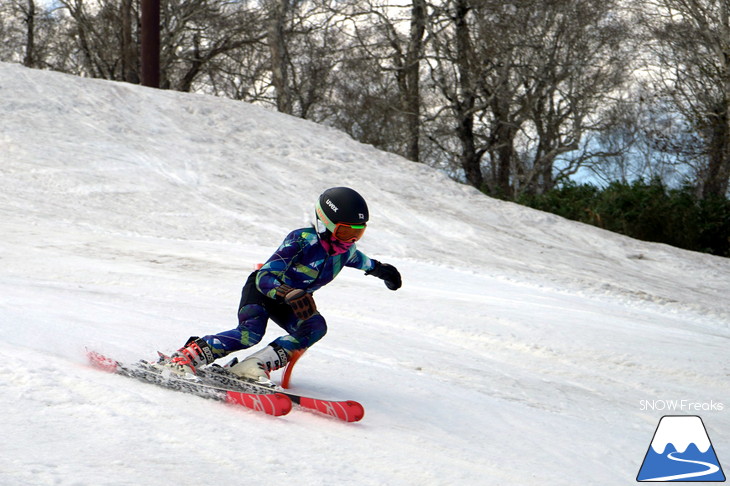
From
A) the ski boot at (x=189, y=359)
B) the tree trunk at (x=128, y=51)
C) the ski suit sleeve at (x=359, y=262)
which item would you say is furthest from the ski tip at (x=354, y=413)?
the tree trunk at (x=128, y=51)

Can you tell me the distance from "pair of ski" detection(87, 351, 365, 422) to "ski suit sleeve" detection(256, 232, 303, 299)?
1.77 ft

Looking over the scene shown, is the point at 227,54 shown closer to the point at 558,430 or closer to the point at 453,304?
the point at 453,304

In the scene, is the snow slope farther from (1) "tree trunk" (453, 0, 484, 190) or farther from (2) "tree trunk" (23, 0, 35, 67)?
(2) "tree trunk" (23, 0, 35, 67)

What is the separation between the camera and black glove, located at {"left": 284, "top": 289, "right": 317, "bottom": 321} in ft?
13.1

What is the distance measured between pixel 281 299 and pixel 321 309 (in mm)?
3382

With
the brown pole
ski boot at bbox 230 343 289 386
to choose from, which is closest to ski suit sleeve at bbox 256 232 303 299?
ski boot at bbox 230 343 289 386

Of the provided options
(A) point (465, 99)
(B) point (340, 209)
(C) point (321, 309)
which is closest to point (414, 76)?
(A) point (465, 99)

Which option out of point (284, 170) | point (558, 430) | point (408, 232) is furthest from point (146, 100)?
point (558, 430)

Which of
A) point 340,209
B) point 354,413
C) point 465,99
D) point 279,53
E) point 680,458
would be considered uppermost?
point 279,53

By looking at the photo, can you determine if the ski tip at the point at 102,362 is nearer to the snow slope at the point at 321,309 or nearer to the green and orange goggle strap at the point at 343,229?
the snow slope at the point at 321,309

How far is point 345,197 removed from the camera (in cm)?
436

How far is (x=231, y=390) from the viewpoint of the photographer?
13.7 feet

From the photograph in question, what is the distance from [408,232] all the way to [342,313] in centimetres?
542

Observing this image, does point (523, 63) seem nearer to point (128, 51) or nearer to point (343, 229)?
point (128, 51)
